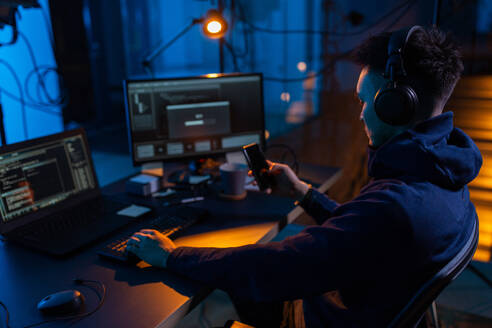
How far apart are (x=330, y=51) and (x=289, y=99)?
0.53 metres

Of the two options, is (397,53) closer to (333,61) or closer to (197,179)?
(197,179)

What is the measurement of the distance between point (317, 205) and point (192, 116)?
655 mm

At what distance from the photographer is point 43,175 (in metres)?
1.23

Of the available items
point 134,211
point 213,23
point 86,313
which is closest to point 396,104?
point 86,313

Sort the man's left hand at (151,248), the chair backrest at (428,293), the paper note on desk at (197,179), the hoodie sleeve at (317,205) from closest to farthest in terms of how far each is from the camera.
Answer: the chair backrest at (428,293), the man's left hand at (151,248), the hoodie sleeve at (317,205), the paper note on desk at (197,179)

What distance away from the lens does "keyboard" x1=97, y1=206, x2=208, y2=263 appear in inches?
38.6

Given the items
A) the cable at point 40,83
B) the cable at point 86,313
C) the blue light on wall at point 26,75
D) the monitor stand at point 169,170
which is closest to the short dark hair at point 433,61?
the cable at point 86,313

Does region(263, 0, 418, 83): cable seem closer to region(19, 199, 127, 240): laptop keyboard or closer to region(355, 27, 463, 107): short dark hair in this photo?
region(355, 27, 463, 107): short dark hair

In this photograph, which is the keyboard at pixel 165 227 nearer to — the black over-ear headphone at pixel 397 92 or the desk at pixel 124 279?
the desk at pixel 124 279

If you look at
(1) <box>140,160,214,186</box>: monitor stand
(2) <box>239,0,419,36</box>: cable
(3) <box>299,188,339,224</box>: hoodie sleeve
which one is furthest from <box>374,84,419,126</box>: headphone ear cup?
(2) <box>239,0,419,36</box>: cable

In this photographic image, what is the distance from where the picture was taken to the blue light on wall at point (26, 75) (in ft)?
8.12

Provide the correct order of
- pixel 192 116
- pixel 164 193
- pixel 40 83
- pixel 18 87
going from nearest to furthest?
pixel 164 193 → pixel 192 116 → pixel 18 87 → pixel 40 83

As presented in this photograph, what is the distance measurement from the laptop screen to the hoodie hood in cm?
101

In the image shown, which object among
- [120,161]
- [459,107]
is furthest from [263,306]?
[120,161]
